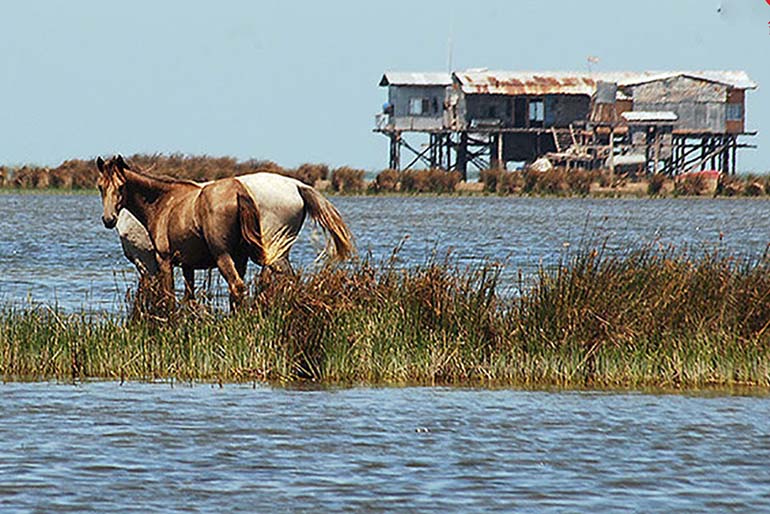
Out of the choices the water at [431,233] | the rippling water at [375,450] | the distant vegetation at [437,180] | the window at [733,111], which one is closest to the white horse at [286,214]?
the water at [431,233]

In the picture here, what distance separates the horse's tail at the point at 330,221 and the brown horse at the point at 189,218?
2.77 ft

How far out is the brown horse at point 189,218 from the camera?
16953mm

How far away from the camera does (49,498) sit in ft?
33.5

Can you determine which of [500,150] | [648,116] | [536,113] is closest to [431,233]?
[500,150]

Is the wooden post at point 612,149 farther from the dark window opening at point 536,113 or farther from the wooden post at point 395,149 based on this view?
the wooden post at point 395,149

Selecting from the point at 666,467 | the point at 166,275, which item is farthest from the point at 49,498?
the point at 166,275

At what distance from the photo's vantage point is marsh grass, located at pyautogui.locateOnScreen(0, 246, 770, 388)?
14.8 metres

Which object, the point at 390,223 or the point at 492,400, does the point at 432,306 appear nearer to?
the point at 492,400

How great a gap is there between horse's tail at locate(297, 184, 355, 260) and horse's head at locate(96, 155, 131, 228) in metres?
1.92

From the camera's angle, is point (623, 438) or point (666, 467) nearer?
point (666, 467)

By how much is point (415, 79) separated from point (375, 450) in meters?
87.2

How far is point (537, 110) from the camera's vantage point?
97.2 metres

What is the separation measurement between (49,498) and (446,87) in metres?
88.3

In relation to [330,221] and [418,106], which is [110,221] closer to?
[330,221]
